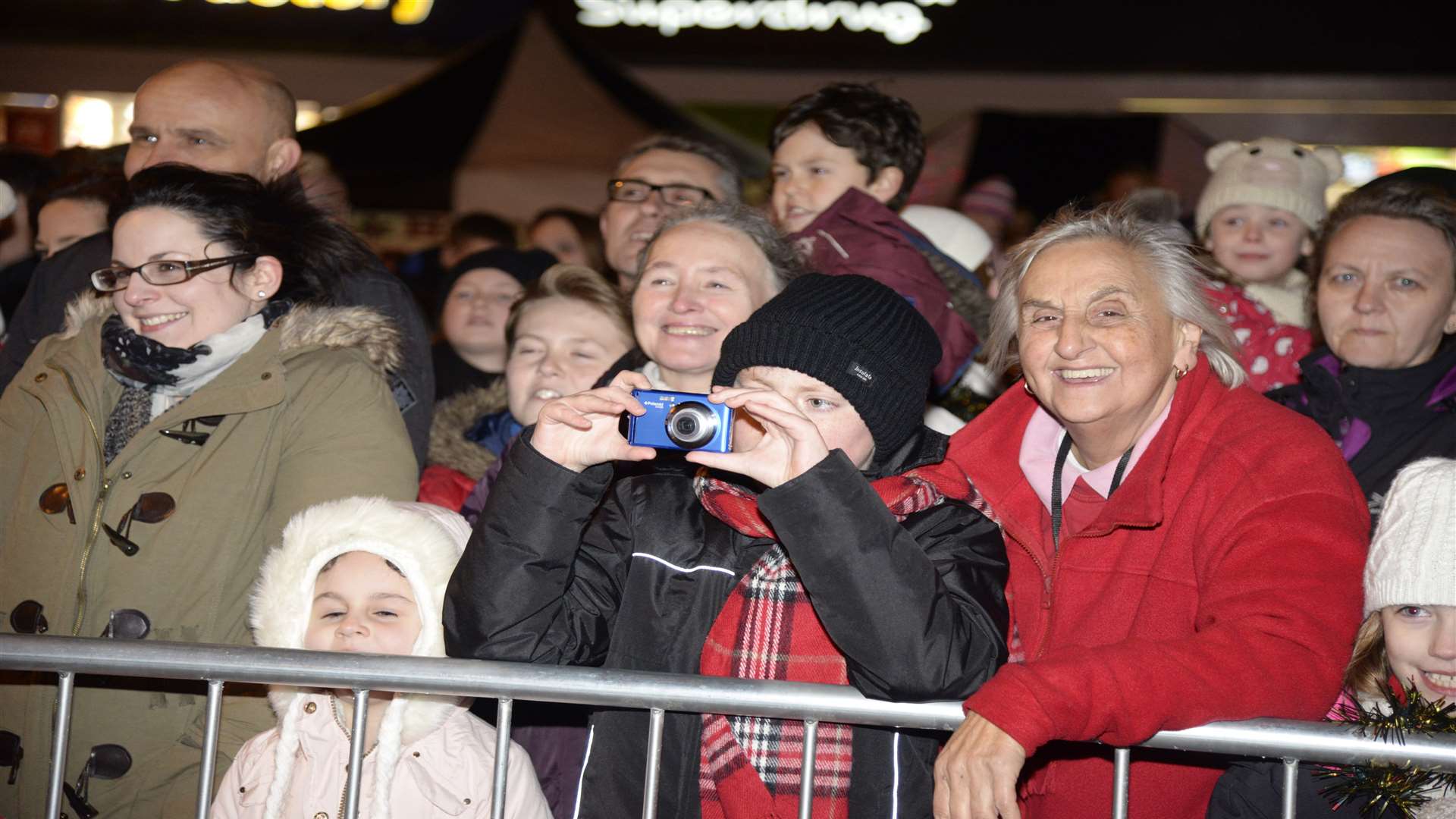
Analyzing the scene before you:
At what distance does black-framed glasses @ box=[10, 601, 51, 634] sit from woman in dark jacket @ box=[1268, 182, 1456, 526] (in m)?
3.17

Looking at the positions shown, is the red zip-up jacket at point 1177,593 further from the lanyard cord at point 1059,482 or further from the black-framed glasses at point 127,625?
the black-framed glasses at point 127,625

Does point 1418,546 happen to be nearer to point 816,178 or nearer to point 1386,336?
point 1386,336

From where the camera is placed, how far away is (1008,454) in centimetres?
283

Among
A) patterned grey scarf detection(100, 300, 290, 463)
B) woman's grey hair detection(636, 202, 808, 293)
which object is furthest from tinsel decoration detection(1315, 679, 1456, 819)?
patterned grey scarf detection(100, 300, 290, 463)

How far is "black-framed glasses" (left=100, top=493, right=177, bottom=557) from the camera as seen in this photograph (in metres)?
2.91

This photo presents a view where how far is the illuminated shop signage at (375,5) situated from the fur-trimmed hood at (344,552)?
11.6 m

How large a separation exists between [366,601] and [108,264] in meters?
1.63

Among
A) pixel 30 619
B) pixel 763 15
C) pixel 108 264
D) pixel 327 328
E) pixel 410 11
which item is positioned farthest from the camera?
pixel 410 11

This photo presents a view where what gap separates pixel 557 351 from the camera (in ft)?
12.5

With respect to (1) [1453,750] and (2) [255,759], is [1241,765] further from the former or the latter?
(2) [255,759]

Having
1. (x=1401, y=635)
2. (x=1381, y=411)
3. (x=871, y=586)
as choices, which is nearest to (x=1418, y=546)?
(x=1401, y=635)

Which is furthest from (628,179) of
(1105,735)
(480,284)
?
(1105,735)

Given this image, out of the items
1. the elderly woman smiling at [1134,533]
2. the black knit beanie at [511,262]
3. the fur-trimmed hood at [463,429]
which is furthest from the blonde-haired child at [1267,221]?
the black knit beanie at [511,262]

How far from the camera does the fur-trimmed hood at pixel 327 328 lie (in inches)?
125
